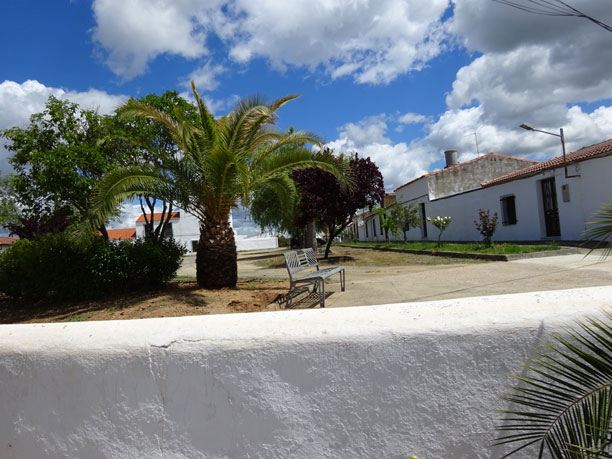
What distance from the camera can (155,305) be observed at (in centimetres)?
699

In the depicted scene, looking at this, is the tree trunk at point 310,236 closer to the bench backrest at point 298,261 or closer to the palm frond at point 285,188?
the palm frond at point 285,188

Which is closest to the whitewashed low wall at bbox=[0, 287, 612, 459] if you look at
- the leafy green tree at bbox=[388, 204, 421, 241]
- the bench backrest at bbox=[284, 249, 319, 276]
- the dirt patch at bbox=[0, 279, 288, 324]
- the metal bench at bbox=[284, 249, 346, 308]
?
the metal bench at bbox=[284, 249, 346, 308]

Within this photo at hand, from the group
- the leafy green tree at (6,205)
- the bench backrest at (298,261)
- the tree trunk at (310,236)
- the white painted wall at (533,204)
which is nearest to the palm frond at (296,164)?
the bench backrest at (298,261)

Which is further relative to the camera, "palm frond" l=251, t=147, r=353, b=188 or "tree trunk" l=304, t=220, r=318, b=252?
"tree trunk" l=304, t=220, r=318, b=252

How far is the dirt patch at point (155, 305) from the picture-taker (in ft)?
21.4

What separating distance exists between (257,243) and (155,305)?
37356 millimetres

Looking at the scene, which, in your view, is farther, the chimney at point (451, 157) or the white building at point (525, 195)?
the chimney at point (451, 157)

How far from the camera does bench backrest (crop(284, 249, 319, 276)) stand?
22.0ft

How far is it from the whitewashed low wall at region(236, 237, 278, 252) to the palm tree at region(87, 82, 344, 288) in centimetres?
3517

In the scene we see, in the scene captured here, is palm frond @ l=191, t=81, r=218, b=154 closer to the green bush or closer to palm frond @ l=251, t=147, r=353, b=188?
palm frond @ l=251, t=147, r=353, b=188

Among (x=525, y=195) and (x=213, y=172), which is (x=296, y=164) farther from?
(x=525, y=195)

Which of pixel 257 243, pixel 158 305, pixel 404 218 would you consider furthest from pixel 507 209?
pixel 257 243

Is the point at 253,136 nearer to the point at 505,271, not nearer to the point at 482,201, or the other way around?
the point at 505,271

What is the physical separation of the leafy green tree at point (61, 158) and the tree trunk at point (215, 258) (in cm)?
246
